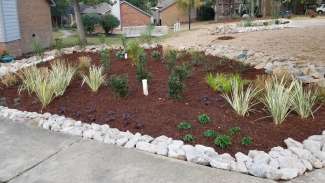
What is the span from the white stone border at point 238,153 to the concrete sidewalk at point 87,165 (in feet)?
0.30

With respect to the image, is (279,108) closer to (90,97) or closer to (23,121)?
(90,97)

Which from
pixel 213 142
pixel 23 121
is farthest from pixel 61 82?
pixel 213 142

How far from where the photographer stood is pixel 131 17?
39.9 m

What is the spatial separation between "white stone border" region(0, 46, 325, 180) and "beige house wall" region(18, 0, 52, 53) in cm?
1111

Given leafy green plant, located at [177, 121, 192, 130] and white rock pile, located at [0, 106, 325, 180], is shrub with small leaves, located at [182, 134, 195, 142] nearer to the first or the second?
white rock pile, located at [0, 106, 325, 180]

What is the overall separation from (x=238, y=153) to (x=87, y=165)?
1461mm

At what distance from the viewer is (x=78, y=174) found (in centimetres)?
323

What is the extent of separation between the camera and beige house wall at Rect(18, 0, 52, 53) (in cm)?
1434

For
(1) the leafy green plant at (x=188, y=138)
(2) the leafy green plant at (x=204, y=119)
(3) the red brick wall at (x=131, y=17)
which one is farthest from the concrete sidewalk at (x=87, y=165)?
(3) the red brick wall at (x=131, y=17)

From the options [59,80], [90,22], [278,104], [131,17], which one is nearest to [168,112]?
[278,104]

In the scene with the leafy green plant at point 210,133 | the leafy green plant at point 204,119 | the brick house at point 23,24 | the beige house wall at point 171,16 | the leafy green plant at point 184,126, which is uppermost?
the beige house wall at point 171,16

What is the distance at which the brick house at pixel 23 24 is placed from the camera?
1179 centimetres

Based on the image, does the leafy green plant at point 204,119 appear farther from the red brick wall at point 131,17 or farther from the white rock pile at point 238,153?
the red brick wall at point 131,17

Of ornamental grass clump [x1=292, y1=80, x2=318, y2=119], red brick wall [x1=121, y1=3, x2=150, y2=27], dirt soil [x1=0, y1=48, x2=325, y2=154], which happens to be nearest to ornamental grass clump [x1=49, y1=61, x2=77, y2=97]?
dirt soil [x1=0, y1=48, x2=325, y2=154]
